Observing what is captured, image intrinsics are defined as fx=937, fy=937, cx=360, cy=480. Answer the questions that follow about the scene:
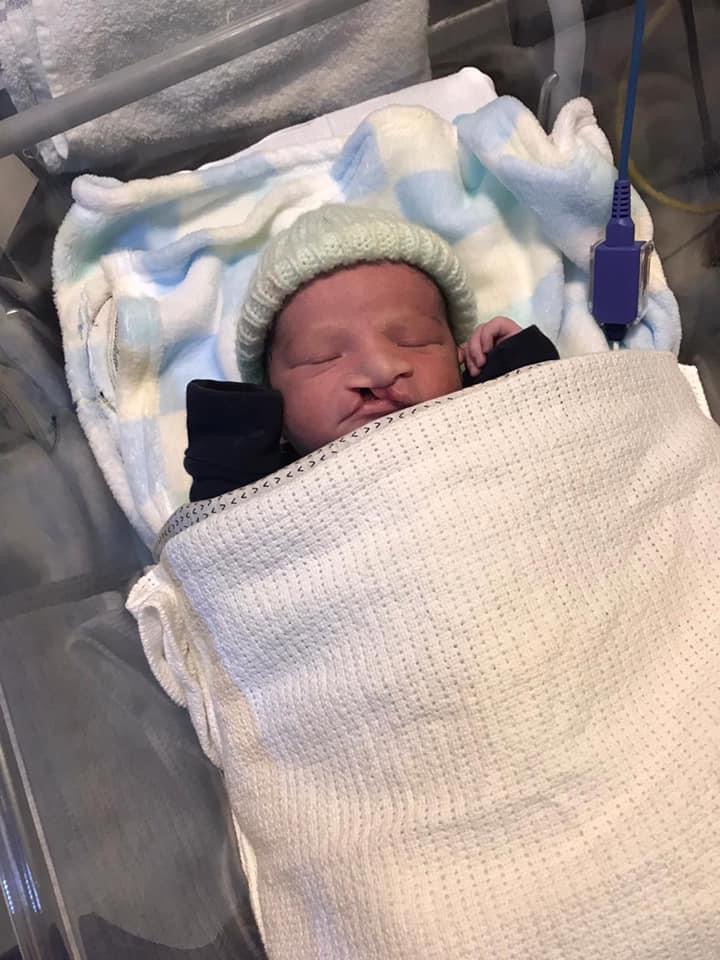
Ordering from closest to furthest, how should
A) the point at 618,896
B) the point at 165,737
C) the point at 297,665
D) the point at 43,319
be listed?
the point at 618,896 < the point at 297,665 < the point at 165,737 < the point at 43,319

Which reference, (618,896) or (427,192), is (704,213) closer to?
(427,192)

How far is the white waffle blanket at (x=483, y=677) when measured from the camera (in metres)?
0.67

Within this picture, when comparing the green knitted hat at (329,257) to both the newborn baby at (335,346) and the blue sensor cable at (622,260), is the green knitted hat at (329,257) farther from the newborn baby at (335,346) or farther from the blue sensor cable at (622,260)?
the blue sensor cable at (622,260)

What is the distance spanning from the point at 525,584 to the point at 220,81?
0.65 meters

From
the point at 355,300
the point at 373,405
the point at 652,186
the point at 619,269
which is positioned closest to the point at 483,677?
the point at 373,405

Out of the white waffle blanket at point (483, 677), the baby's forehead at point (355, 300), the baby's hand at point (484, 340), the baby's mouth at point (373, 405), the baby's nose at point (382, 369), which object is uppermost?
the baby's forehead at point (355, 300)

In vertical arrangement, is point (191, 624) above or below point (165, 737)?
above

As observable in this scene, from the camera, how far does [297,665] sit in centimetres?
78

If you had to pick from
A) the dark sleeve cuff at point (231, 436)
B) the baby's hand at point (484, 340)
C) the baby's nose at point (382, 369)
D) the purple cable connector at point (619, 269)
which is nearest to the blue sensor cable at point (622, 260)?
the purple cable connector at point (619, 269)

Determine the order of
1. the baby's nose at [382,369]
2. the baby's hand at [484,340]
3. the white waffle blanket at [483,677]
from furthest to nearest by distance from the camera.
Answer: the baby's hand at [484,340] < the baby's nose at [382,369] < the white waffle blanket at [483,677]

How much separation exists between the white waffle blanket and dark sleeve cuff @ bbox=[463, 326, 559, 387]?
9 cm

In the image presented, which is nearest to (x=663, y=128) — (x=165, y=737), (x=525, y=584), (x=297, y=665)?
(x=525, y=584)

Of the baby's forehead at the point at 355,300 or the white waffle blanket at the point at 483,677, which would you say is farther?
the baby's forehead at the point at 355,300

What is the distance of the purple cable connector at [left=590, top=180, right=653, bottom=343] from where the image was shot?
966 millimetres
